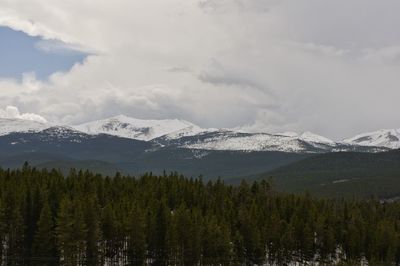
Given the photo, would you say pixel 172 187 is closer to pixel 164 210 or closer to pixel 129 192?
pixel 129 192

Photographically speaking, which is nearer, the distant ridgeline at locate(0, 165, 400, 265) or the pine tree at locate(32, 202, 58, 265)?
the pine tree at locate(32, 202, 58, 265)

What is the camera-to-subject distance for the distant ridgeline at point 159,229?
11562 centimetres

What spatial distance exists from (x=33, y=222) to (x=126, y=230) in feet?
65.0

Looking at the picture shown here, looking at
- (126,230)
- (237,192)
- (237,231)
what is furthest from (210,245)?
(237,192)

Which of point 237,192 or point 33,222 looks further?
point 237,192

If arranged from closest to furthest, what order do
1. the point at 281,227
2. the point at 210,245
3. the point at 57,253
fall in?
the point at 57,253 < the point at 210,245 < the point at 281,227

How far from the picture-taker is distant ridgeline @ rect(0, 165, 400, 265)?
11562cm

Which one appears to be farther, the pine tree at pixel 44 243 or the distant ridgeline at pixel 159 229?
the distant ridgeline at pixel 159 229

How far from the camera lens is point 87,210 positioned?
387 ft

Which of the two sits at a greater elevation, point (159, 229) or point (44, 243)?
point (159, 229)

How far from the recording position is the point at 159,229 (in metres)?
128

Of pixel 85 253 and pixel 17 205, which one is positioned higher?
pixel 17 205

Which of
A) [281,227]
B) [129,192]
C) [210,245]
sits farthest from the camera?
[129,192]

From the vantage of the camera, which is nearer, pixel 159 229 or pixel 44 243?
pixel 44 243
